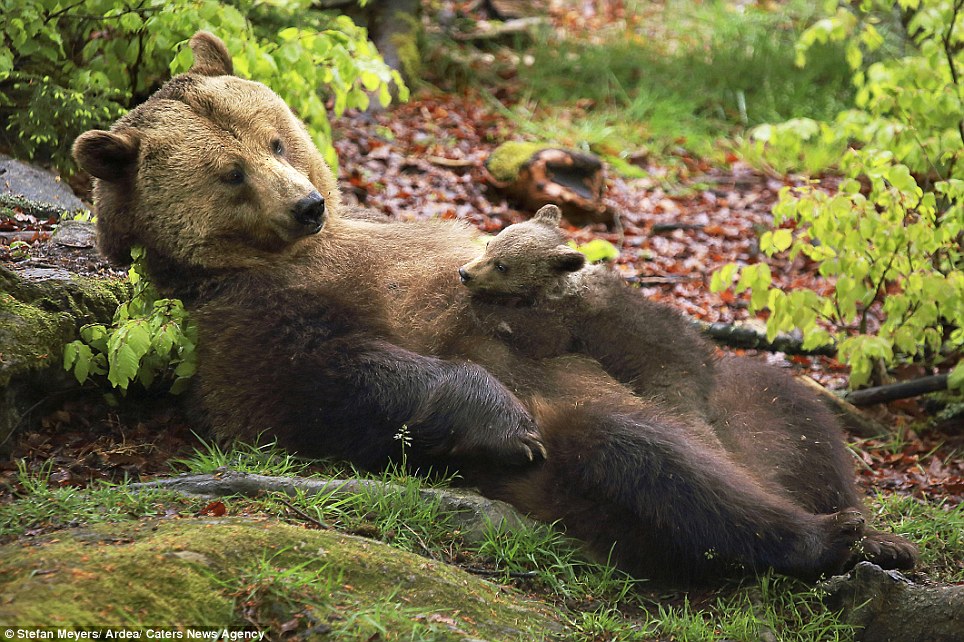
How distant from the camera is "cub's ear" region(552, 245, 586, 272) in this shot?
5512 millimetres

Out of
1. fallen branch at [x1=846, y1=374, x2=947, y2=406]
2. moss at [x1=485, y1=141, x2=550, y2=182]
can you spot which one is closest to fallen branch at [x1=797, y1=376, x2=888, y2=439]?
fallen branch at [x1=846, y1=374, x2=947, y2=406]

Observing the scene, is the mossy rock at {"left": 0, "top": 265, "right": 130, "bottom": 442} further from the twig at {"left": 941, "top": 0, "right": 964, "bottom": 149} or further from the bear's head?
the twig at {"left": 941, "top": 0, "right": 964, "bottom": 149}

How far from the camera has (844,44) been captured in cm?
1403

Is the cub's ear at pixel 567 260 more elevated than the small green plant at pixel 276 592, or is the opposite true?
the cub's ear at pixel 567 260

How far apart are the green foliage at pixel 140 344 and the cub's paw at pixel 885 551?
356 centimetres

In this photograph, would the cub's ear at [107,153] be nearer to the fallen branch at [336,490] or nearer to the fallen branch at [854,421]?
the fallen branch at [336,490]

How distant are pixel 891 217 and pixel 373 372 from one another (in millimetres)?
4200

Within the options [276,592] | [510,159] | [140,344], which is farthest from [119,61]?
[276,592]

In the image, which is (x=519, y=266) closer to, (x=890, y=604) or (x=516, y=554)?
(x=516, y=554)

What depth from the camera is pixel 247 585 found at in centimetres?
363

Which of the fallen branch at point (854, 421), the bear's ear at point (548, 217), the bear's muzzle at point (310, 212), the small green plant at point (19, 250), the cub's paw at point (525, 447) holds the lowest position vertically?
the fallen branch at point (854, 421)

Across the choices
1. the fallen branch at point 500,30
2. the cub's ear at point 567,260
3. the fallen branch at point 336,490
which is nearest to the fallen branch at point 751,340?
the cub's ear at point 567,260

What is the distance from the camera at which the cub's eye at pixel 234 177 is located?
5.17 metres

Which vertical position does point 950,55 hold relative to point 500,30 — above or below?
above
